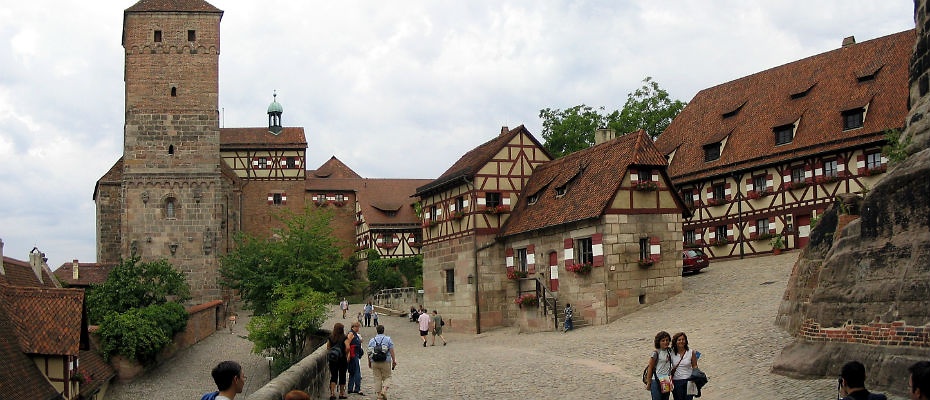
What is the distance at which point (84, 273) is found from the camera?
5212cm

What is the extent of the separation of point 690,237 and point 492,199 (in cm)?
951

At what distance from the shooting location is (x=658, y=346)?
487 inches

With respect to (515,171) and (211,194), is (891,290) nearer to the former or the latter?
(515,171)

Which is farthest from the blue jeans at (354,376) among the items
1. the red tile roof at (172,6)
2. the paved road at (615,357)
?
the red tile roof at (172,6)

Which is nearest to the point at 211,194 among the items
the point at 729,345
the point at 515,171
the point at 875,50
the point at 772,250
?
the point at 515,171

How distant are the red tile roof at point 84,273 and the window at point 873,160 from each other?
34.4 m

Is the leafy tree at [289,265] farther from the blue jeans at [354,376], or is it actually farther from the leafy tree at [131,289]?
the blue jeans at [354,376]

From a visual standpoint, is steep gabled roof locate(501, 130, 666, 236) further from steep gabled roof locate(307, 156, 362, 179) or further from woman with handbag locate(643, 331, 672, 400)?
steep gabled roof locate(307, 156, 362, 179)

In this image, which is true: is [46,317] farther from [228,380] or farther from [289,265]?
[228,380]

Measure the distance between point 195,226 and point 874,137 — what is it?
1290 inches

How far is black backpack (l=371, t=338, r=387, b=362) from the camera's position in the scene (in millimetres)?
16469

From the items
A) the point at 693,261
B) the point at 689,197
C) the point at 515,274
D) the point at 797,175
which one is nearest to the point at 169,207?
the point at 515,274

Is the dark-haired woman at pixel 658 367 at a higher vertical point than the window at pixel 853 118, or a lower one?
lower

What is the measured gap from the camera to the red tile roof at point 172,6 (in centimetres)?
5356
